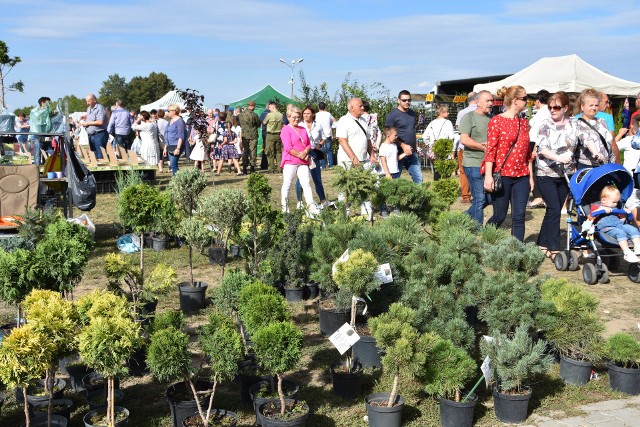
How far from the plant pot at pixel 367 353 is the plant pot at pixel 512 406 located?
99cm

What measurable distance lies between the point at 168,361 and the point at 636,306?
4.71 metres

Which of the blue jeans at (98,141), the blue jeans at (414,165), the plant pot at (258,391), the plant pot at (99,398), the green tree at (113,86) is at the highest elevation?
the green tree at (113,86)

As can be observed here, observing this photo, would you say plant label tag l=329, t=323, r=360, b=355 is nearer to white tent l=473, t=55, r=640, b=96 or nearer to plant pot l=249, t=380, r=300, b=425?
plant pot l=249, t=380, r=300, b=425

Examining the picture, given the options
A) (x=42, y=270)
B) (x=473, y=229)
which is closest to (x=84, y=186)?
(x=42, y=270)

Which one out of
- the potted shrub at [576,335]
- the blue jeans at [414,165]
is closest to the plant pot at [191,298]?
the potted shrub at [576,335]

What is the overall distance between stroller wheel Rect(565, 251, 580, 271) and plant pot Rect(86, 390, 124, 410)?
515cm

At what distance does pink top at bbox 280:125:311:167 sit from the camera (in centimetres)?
880

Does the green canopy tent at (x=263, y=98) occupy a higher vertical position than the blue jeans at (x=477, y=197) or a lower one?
higher

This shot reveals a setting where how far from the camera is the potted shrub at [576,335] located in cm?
445

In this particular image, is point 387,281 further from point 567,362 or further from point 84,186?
point 84,186

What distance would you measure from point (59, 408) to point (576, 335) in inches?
134

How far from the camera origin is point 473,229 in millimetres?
5949

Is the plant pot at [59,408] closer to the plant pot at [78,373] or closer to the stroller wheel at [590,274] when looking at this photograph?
the plant pot at [78,373]

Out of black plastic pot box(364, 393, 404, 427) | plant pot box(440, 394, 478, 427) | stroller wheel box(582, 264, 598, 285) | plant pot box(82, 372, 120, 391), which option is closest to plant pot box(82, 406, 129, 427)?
plant pot box(82, 372, 120, 391)
